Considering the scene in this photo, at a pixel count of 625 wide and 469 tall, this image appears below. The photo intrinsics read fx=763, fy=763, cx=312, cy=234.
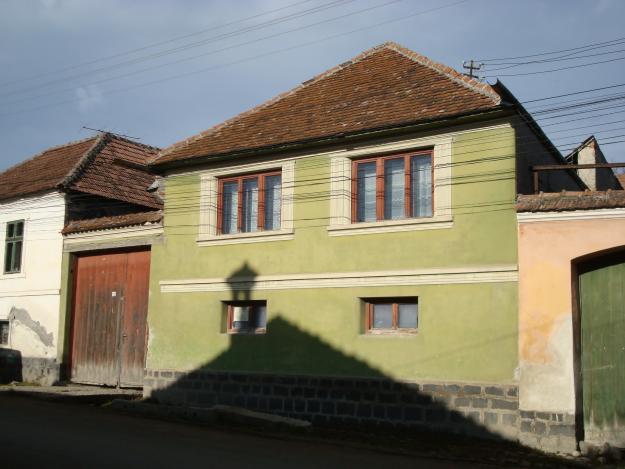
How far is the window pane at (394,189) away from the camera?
553 inches

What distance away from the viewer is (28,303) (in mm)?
19938

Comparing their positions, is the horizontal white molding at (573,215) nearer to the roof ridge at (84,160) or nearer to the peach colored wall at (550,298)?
the peach colored wall at (550,298)

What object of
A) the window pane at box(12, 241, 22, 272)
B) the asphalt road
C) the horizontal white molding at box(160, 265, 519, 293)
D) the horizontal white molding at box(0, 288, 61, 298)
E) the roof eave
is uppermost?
the roof eave

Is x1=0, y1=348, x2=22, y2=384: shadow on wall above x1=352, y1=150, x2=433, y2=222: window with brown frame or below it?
below

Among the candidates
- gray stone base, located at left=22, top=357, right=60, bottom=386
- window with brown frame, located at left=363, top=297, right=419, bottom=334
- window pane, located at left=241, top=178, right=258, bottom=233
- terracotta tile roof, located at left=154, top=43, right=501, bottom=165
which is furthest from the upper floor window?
window with brown frame, located at left=363, top=297, right=419, bottom=334

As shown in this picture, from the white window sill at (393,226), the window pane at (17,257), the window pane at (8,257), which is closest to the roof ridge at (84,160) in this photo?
the window pane at (17,257)

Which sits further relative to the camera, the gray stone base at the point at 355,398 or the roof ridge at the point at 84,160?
the roof ridge at the point at 84,160

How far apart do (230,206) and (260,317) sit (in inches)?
97.7

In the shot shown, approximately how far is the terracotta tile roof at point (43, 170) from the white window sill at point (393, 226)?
8.83 m

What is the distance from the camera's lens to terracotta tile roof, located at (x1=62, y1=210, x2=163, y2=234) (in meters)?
17.3

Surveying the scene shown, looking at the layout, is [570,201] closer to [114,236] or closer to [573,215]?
[573,215]

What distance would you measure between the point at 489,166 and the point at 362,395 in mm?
4656

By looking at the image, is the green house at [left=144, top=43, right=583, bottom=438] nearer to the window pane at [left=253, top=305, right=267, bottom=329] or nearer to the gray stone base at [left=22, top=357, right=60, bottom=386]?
the window pane at [left=253, top=305, right=267, bottom=329]

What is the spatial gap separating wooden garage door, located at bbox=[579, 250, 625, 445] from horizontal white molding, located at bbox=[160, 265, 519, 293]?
1.35m
